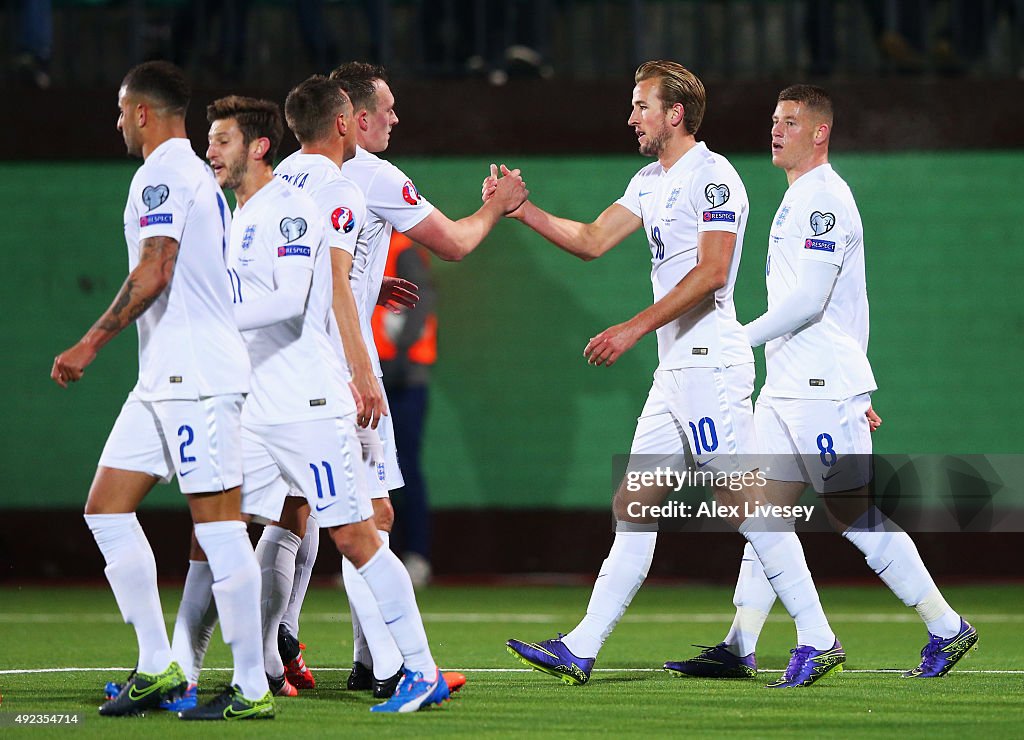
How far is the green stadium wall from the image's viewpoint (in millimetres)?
12172

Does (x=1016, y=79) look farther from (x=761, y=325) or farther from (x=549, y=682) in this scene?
(x=549, y=682)

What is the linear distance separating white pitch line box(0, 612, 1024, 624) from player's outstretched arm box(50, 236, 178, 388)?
14.5 ft

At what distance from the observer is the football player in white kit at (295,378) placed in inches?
235

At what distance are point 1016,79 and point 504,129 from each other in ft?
12.9

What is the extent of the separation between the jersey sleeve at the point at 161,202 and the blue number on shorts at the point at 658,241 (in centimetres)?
228

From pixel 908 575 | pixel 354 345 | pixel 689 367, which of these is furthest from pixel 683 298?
pixel 908 575

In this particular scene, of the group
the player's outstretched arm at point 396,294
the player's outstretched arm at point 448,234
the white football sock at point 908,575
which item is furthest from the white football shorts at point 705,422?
the player's outstretched arm at point 396,294

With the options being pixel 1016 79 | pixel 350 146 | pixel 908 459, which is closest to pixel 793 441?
pixel 350 146

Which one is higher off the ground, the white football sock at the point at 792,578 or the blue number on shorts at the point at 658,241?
the blue number on shorts at the point at 658,241

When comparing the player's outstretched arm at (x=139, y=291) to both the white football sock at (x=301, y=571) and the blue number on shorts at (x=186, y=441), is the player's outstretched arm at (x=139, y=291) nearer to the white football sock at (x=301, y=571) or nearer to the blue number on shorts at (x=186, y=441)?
the blue number on shorts at (x=186, y=441)

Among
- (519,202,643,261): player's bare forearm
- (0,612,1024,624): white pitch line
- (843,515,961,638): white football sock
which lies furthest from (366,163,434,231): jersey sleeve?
(0,612,1024,624): white pitch line

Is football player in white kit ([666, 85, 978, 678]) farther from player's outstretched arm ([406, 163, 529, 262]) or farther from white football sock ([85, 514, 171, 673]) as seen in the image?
white football sock ([85, 514, 171, 673])

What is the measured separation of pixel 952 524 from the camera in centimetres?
1195

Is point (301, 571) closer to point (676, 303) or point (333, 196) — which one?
point (333, 196)
